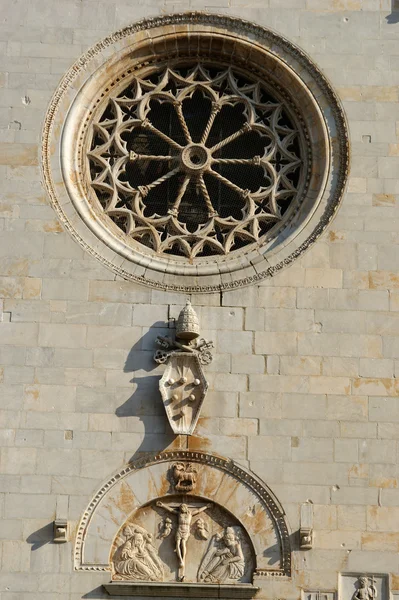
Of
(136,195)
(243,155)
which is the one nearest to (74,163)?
(136,195)

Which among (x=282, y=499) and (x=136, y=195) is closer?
(x=282, y=499)

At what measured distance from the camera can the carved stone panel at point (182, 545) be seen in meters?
20.3

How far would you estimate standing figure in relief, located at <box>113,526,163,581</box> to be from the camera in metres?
20.3

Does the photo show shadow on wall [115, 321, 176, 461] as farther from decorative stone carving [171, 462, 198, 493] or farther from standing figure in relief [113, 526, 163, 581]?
standing figure in relief [113, 526, 163, 581]

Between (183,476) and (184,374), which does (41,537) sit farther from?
(184,374)

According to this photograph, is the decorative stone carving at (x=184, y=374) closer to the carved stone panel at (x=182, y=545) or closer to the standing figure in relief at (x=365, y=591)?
the carved stone panel at (x=182, y=545)

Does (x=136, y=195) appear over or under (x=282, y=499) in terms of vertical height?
over

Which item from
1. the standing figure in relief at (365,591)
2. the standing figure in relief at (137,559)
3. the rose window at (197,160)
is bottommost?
the standing figure in relief at (365,591)

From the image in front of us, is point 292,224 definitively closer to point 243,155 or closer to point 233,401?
point 243,155

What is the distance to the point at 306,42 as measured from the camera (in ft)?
74.7

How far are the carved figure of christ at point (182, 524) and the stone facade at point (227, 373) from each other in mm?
512

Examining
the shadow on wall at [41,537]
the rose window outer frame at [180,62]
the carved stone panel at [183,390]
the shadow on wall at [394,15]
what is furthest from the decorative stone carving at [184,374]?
the shadow on wall at [394,15]

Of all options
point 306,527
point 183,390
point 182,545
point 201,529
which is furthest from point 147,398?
point 306,527

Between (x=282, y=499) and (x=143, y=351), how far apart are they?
9.09ft
